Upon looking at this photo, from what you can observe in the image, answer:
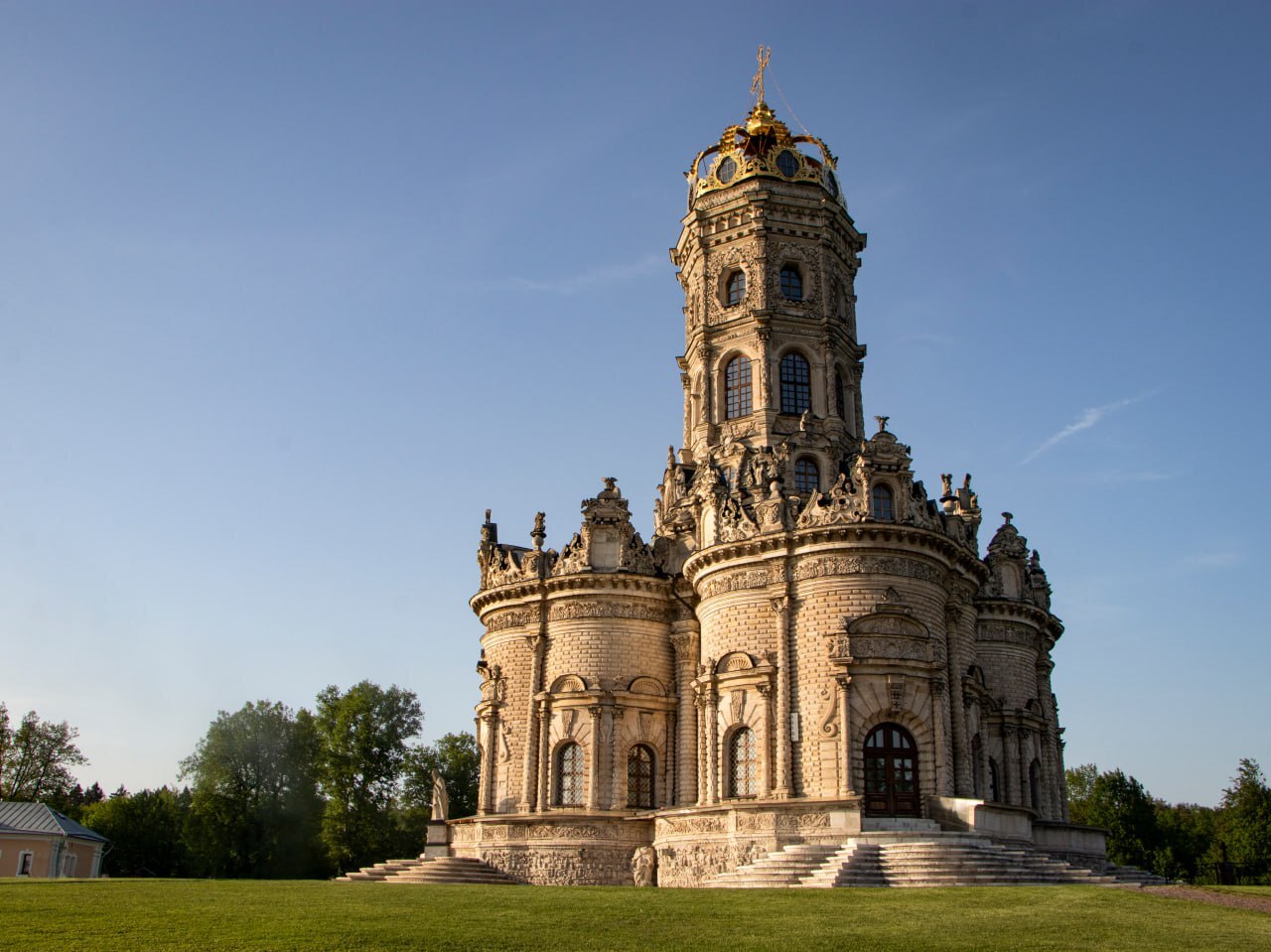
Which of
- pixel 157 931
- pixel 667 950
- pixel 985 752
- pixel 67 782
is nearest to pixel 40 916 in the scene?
pixel 157 931

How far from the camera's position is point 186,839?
60906 mm

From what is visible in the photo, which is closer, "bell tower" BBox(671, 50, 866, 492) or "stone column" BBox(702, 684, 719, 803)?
"stone column" BBox(702, 684, 719, 803)

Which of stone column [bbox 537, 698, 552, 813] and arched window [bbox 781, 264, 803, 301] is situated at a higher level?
arched window [bbox 781, 264, 803, 301]

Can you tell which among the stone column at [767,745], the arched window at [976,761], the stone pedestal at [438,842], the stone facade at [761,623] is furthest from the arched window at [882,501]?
the stone pedestal at [438,842]

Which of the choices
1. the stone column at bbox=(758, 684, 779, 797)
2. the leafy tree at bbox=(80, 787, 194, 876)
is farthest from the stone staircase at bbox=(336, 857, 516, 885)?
the leafy tree at bbox=(80, 787, 194, 876)

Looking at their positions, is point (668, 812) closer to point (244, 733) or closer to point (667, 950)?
point (667, 950)

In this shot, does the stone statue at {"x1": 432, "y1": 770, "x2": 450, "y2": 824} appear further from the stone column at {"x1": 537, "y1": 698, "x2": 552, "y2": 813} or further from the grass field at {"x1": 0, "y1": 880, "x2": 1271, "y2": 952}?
the grass field at {"x1": 0, "y1": 880, "x2": 1271, "y2": 952}

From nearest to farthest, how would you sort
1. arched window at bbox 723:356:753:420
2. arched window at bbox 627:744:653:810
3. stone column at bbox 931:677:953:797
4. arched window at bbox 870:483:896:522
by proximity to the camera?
stone column at bbox 931:677:953:797, arched window at bbox 870:483:896:522, arched window at bbox 627:744:653:810, arched window at bbox 723:356:753:420

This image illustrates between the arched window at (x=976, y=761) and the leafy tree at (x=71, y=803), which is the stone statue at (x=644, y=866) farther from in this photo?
the leafy tree at (x=71, y=803)

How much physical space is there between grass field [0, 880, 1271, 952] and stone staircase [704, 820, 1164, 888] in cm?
302

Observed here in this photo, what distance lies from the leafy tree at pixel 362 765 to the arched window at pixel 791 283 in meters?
31.1

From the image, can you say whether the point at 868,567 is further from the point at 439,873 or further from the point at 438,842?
the point at 438,842

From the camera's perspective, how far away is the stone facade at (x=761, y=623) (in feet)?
112

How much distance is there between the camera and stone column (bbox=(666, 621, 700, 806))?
39.1 m
